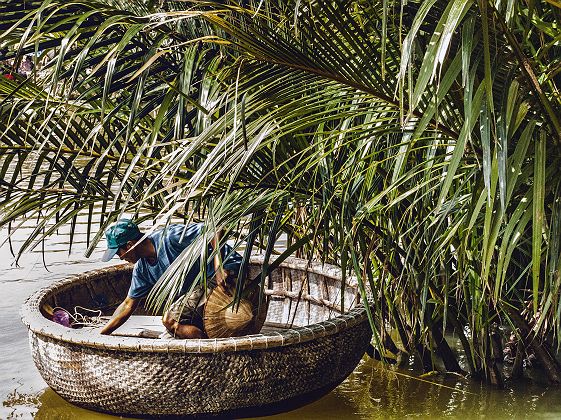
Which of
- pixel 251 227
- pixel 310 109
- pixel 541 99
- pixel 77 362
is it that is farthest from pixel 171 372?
pixel 541 99

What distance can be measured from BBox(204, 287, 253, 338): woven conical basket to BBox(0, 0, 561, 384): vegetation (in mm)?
431

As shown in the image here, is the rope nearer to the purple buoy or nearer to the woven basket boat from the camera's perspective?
the purple buoy

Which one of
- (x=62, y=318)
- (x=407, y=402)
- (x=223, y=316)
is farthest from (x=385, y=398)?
(x=62, y=318)

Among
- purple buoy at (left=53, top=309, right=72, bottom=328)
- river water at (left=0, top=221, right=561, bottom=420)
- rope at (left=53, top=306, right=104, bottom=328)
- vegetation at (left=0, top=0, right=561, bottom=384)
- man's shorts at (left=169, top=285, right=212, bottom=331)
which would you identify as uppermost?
vegetation at (left=0, top=0, right=561, bottom=384)

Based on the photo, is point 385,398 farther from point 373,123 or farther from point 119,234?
point 373,123

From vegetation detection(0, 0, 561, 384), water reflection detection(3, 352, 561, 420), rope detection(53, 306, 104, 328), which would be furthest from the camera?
rope detection(53, 306, 104, 328)

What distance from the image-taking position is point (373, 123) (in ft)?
9.88

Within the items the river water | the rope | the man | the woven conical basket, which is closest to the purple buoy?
the rope

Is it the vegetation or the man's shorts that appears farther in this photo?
the man's shorts

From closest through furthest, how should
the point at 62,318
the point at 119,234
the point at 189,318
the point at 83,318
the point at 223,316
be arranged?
the point at 119,234
the point at 223,316
the point at 189,318
the point at 62,318
the point at 83,318

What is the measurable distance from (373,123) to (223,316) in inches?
63.9

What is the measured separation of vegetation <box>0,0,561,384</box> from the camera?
8.28ft

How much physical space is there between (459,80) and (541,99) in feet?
1.52

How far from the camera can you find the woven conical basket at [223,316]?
433cm
